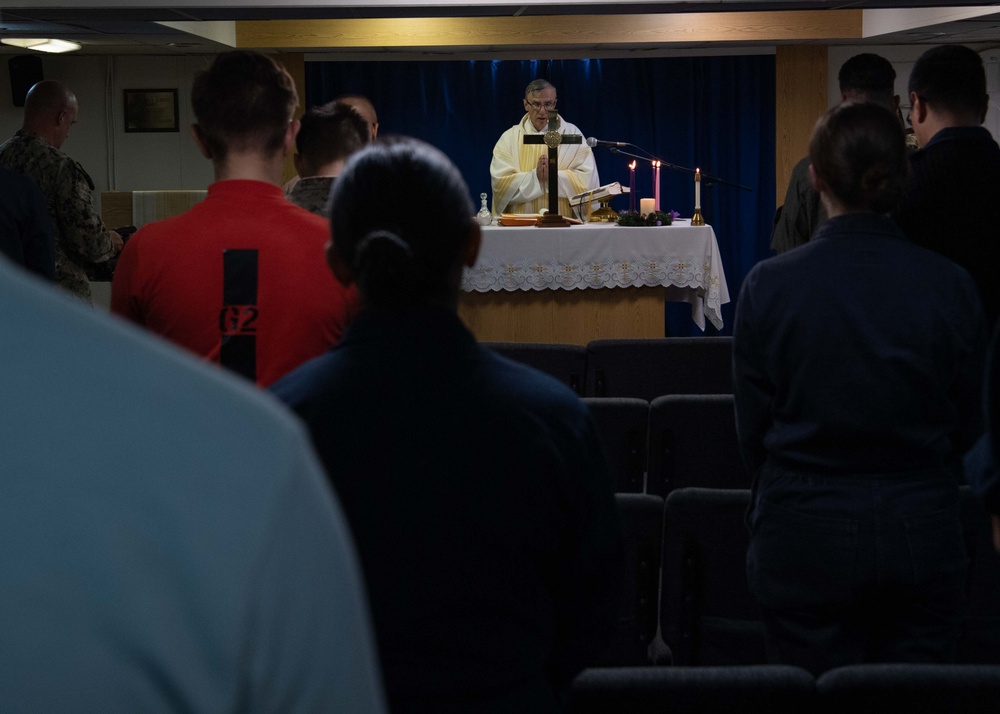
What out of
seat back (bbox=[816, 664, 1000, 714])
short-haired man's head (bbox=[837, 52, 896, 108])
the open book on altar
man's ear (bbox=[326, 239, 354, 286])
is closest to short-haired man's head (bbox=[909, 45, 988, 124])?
short-haired man's head (bbox=[837, 52, 896, 108])

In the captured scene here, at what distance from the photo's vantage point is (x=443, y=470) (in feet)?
3.32

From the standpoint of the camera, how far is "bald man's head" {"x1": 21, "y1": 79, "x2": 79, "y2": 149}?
168 inches

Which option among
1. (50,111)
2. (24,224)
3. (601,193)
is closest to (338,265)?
(24,224)

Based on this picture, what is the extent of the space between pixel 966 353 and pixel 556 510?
945mm

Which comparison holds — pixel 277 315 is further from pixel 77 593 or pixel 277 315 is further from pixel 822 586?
pixel 77 593

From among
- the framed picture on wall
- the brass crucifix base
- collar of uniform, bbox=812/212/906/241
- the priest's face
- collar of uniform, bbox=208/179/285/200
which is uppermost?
the framed picture on wall

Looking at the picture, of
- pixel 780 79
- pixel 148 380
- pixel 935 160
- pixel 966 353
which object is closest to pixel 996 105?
pixel 780 79

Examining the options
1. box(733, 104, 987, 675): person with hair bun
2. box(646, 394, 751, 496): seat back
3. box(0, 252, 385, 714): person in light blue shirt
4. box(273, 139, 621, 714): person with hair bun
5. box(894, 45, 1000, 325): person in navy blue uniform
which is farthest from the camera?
box(646, 394, 751, 496): seat back

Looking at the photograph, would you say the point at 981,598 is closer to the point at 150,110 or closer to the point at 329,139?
the point at 329,139

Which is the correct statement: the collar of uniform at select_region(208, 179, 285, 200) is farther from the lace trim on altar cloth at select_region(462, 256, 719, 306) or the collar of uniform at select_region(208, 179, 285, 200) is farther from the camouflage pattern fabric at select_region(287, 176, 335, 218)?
the lace trim on altar cloth at select_region(462, 256, 719, 306)

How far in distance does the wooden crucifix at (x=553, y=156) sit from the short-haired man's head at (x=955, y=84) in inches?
117

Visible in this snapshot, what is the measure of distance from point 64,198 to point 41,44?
13.3 feet

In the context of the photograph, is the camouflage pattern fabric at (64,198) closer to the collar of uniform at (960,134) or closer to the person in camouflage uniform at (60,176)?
the person in camouflage uniform at (60,176)

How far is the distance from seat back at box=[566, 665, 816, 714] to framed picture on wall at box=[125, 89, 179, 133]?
8774 millimetres
